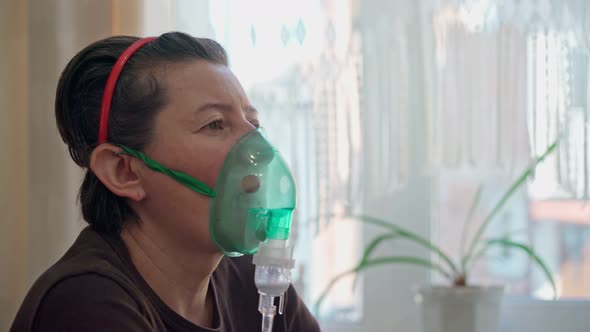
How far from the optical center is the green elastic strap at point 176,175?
1.07 meters

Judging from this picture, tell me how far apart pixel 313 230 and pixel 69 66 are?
2.81 ft

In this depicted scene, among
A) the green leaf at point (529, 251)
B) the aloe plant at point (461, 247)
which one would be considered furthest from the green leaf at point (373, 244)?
the green leaf at point (529, 251)

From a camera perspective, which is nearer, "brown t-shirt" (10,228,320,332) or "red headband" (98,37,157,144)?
"brown t-shirt" (10,228,320,332)

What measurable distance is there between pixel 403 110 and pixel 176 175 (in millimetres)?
843

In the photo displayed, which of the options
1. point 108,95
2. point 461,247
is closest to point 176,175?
point 108,95

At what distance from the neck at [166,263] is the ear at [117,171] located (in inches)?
2.4

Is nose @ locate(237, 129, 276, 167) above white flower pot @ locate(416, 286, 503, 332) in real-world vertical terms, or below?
above

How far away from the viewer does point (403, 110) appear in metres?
1.78

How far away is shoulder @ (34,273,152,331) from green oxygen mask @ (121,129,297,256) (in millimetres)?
169

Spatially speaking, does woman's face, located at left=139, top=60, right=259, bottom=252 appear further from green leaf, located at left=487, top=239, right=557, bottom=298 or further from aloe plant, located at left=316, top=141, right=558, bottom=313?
green leaf, located at left=487, top=239, right=557, bottom=298

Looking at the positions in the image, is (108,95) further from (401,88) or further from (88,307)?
(401,88)

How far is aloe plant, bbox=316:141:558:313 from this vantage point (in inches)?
68.0

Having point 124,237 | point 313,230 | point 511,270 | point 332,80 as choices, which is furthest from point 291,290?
point 511,270

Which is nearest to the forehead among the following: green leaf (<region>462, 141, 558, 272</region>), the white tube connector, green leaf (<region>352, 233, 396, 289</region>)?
the white tube connector
